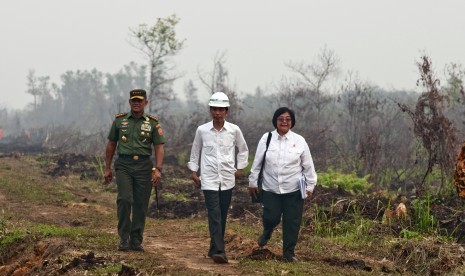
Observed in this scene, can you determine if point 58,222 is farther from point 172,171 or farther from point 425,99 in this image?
point 172,171

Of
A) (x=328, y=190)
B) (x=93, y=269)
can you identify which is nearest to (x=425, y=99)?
(x=328, y=190)

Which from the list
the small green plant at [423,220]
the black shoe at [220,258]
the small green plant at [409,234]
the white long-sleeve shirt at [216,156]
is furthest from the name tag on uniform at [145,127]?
the small green plant at [423,220]

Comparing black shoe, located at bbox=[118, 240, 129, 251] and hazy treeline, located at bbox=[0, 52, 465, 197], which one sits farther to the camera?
hazy treeline, located at bbox=[0, 52, 465, 197]

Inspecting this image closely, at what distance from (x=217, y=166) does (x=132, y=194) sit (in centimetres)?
126

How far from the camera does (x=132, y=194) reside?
7.18m

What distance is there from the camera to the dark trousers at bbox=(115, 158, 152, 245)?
7.09 meters

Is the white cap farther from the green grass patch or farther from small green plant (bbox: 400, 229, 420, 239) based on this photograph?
the green grass patch

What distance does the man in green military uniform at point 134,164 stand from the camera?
7.11 metres

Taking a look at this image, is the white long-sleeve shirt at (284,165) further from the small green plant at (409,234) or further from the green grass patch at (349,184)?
the green grass patch at (349,184)

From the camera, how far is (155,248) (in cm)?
788

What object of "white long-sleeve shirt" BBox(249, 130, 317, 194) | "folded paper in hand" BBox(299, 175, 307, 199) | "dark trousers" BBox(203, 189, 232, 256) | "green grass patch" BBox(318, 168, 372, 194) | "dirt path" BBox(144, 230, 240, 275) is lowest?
"dirt path" BBox(144, 230, 240, 275)

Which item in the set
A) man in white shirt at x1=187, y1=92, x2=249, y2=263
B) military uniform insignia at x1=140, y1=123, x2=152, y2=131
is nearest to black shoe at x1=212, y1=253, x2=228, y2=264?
man in white shirt at x1=187, y1=92, x2=249, y2=263

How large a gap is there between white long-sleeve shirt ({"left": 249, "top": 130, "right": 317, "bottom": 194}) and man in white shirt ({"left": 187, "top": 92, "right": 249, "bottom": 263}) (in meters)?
0.32

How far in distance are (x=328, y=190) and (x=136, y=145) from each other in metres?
8.25
